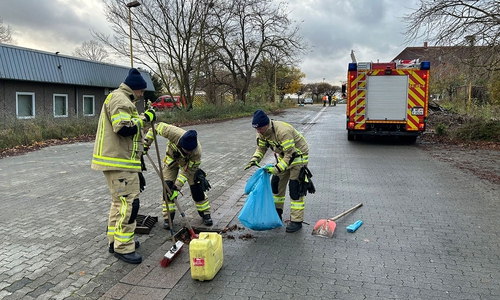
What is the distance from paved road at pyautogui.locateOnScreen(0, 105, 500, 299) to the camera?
332 centimetres

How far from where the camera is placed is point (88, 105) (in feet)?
80.2

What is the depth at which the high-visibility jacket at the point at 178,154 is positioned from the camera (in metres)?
4.61

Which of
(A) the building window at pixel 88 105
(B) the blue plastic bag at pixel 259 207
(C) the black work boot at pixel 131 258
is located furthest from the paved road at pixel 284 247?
(A) the building window at pixel 88 105

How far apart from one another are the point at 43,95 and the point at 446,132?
1960 cm

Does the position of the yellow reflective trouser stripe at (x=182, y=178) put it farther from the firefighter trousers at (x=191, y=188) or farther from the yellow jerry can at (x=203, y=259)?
the yellow jerry can at (x=203, y=259)

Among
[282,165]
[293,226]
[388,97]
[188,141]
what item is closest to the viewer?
[188,141]

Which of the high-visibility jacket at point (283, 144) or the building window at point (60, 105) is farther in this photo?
the building window at point (60, 105)

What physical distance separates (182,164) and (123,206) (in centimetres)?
114

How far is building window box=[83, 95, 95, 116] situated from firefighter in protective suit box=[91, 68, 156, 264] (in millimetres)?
21860

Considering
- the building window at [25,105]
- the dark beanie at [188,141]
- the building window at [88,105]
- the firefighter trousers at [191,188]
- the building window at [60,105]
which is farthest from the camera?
the building window at [88,105]

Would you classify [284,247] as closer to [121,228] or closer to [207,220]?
[207,220]

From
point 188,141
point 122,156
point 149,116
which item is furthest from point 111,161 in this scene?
point 188,141

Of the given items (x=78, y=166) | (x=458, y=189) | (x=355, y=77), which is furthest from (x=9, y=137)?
(x=458, y=189)

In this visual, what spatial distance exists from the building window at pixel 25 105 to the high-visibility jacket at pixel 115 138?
1827cm
